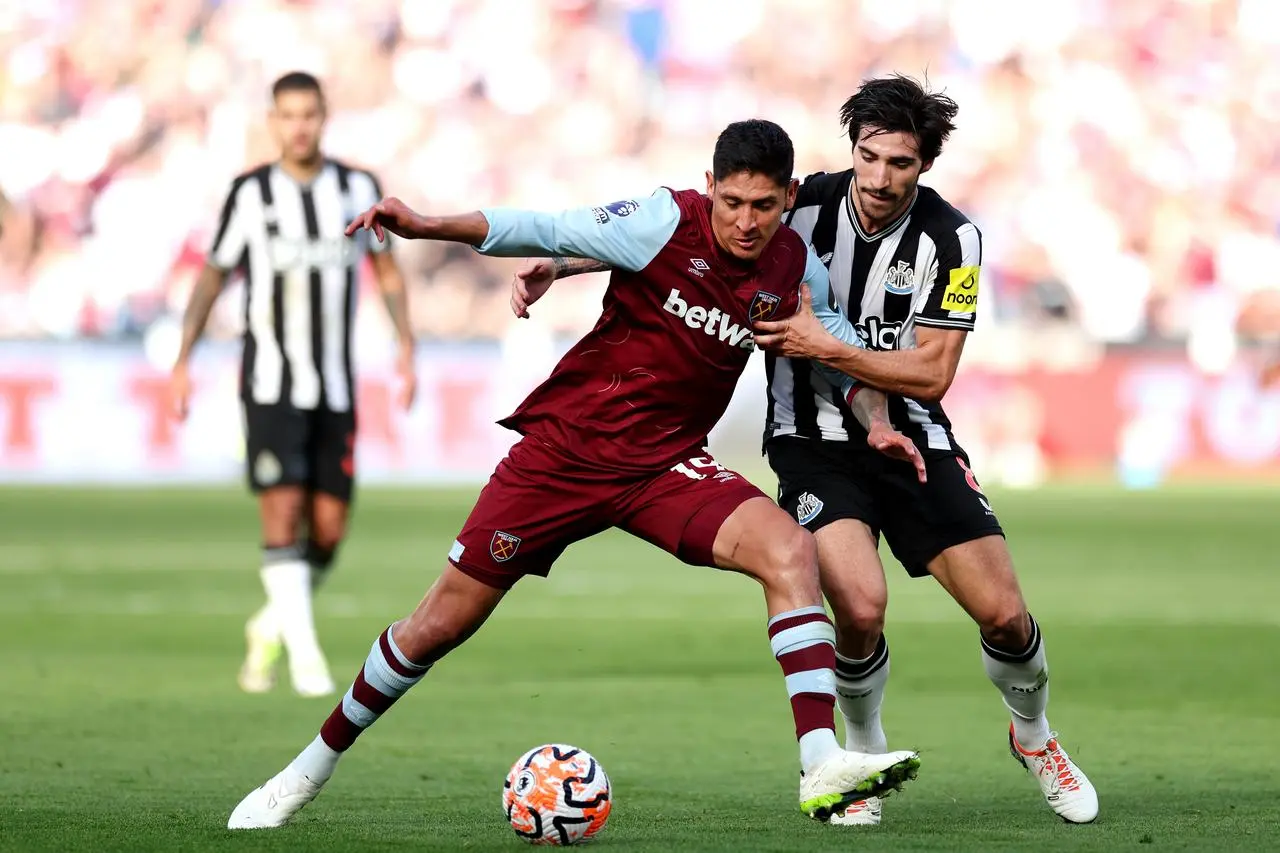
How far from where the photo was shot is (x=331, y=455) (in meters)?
9.16

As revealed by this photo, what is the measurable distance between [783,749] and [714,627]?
452cm

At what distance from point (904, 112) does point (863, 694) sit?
5.90 ft

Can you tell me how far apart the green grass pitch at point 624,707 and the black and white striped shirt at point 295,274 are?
4.76 feet

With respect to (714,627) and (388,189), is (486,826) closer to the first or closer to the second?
(714,627)

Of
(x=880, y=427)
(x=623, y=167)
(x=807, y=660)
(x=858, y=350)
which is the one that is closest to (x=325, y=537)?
(x=880, y=427)

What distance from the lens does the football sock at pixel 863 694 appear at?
5.96 m

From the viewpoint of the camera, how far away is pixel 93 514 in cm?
2044

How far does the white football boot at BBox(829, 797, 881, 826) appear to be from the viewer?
548 centimetres

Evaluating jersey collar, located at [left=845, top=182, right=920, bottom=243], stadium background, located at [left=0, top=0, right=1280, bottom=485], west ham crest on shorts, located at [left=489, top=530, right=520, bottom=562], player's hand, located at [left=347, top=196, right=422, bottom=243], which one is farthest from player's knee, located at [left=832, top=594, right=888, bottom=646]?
stadium background, located at [left=0, top=0, right=1280, bottom=485]

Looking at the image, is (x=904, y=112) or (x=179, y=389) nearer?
(x=904, y=112)

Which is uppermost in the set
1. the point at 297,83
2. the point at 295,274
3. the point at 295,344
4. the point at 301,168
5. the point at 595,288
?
the point at 595,288

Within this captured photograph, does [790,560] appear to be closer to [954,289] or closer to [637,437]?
[637,437]

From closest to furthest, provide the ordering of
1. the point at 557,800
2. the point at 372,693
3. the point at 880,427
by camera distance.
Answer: the point at 557,800 → the point at 372,693 → the point at 880,427

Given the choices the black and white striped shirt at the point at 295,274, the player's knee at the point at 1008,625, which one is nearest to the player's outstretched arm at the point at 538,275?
the player's knee at the point at 1008,625
